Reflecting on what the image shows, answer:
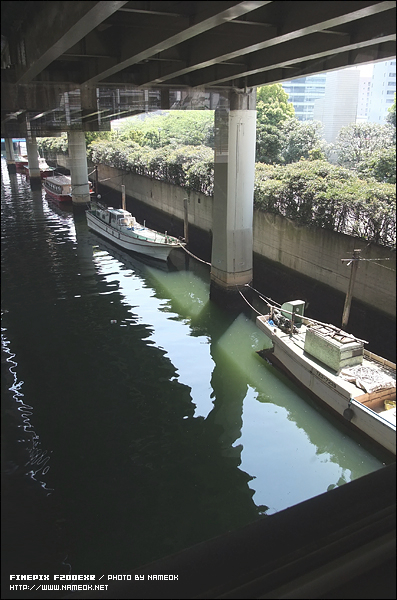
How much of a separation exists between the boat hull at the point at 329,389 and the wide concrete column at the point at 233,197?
3459mm

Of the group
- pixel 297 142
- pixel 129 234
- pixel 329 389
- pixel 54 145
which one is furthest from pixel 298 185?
pixel 54 145

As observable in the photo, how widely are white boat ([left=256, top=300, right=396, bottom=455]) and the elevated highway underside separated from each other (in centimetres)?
412

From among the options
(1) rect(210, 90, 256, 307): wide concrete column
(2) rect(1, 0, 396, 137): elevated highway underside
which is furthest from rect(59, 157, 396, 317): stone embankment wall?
(2) rect(1, 0, 396, 137): elevated highway underside

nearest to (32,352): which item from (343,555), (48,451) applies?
(48,451)

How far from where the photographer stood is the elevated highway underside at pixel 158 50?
444cm

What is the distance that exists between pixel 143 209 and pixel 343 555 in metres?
22.9

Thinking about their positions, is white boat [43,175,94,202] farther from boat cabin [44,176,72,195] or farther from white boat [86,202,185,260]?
white boat [86,202,185,260]

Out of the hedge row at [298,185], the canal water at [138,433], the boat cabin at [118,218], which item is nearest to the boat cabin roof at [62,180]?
the hedge row at [298,185]

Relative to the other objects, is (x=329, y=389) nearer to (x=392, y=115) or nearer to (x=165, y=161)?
(x=392, y=115)

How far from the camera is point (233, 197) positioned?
41.9ft

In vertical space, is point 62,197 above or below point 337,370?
above

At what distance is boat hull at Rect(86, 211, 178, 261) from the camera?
17.3 m

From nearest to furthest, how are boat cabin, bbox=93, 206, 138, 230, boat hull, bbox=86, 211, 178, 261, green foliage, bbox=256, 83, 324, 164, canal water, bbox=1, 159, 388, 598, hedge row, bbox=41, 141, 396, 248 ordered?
1. canal water, bbox=1, 159, 388, 598
2. hedge row, bbox=41, 141, 396, 248
3. green foliage, bbox=256, 83, 324, 164
4. boat hull, bbox=86, 211, 178, 261
5. boat cabin, bbox=93, 206, 138, 230

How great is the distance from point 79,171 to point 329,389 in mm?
16359
